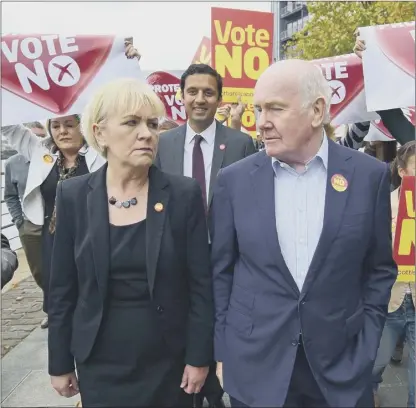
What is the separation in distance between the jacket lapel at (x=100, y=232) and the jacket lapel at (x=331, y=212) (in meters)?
0.75

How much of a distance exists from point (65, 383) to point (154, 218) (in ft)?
2.57

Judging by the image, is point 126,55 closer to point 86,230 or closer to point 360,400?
point 86,230

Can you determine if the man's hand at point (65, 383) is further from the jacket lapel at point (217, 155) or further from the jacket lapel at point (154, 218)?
the jacket lapel at point (217, 155)

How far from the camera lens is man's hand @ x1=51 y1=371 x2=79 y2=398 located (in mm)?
2256

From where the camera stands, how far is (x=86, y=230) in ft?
7.08

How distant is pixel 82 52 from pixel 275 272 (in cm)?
289

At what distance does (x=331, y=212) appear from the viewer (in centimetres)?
193

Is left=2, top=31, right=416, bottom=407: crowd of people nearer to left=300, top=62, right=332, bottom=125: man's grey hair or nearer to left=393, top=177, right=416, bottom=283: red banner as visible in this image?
left=300, top=62, right=332, bottom=125: man's grey hair

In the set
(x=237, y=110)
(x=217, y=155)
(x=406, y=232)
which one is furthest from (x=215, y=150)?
(x=237, y=110)

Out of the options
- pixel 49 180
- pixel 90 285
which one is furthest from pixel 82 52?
pixel 90 285

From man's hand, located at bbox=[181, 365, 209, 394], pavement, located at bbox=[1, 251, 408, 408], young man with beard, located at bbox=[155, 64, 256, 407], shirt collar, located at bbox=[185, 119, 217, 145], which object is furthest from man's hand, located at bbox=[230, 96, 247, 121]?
man's hand, located at bbox=[181, 365, 209, 394]

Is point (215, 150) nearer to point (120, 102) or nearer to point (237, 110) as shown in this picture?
point (120, 102)

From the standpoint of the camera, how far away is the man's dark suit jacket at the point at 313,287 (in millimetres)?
1938

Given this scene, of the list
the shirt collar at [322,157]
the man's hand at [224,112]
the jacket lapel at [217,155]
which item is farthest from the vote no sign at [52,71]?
the shirt collar at [322,157]
